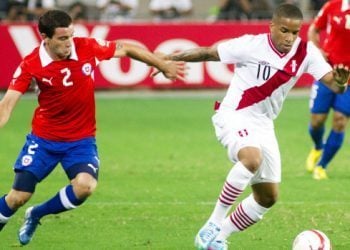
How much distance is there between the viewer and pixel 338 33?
1366cm

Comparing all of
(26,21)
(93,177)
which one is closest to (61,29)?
(93,177)

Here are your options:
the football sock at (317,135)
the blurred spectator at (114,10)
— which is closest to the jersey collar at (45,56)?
the football sock at (317,135)

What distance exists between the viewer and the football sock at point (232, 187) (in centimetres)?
898

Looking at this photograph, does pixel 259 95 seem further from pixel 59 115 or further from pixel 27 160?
pixel 27 160

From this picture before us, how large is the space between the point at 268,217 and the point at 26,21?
531 inches

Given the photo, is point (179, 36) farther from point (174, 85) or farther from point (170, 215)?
point (170, 215)

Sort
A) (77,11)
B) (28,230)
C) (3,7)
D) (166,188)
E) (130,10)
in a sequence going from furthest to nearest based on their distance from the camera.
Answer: (130,10) → (3,7) → (77,11) → (166,188) → (28,230)

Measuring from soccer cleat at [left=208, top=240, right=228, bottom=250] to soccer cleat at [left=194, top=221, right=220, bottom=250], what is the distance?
6 centimetres

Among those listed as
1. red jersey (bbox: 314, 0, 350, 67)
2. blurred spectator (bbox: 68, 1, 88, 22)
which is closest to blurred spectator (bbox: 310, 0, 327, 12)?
blurred spectator (bbox: 68, 1, 88, 22)

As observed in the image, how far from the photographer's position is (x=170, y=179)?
13938 millimetres

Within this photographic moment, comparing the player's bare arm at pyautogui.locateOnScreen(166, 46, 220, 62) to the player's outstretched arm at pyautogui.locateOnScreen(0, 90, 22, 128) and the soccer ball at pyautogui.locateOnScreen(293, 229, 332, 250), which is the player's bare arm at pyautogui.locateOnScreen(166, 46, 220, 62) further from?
the soccer ball at pyautogui.locateOnScreen(293, 229, 332, 250)

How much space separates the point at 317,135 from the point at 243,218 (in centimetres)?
524

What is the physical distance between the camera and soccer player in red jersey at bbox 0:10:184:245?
927cm

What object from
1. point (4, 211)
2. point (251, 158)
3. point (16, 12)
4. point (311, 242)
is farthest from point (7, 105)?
point (16, 12)
